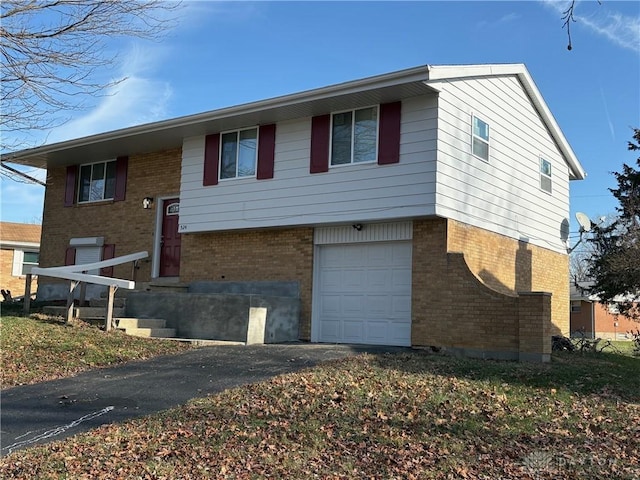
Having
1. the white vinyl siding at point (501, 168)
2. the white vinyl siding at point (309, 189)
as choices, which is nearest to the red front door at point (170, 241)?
the white vinyl siding at point (309, 189)

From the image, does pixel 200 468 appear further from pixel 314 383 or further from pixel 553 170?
pixel 553 170

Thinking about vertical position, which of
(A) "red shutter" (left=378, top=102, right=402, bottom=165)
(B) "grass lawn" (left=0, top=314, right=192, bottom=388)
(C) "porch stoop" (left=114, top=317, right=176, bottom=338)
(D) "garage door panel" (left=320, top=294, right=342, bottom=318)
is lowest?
(B) "grass lawn" (left=0, top=314, right=192, bottom=388)

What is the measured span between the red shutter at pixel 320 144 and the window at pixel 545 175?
6.99m

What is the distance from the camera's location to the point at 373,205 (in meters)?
13.1

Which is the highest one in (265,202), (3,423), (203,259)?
(265,202)

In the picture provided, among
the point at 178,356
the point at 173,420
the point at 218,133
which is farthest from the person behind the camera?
the point at 218,133

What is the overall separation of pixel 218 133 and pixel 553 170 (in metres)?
9.79

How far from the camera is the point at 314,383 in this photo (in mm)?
8680

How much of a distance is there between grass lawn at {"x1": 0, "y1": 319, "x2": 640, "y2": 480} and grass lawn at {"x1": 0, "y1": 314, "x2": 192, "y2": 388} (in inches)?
139

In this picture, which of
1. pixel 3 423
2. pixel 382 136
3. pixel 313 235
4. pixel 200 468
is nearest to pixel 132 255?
pixel 313 235

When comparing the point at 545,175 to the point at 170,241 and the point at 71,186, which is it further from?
the point at 71,186

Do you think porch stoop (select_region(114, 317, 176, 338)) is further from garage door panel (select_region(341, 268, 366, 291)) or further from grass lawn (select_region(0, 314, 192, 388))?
garage door panel (select_region(341, 268, 366, 291))

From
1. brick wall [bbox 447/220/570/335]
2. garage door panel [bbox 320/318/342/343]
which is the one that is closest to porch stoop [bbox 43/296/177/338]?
garage door panel [bbox 320/318/342/343]

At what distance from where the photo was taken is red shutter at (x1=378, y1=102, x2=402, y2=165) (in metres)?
13.0
